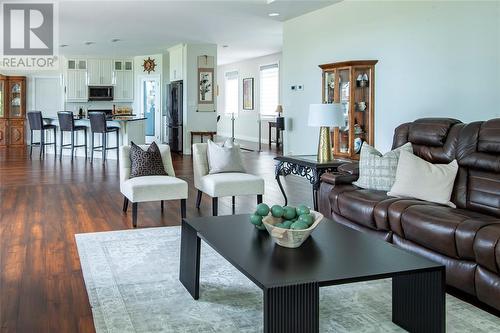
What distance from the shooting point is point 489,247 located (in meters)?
2.79

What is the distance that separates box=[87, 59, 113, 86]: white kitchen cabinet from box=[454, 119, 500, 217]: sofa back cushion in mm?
12593

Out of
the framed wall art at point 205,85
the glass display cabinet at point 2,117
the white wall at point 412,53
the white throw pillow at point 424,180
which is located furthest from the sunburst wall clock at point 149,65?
the white throw pillow at point 424,180

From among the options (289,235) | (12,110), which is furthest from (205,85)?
(289,235)

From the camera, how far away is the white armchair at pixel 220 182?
5242 millimetres

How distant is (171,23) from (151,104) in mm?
5623

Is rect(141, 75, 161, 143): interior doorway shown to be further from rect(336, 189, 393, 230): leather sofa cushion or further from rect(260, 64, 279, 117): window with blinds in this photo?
rect(336, 189, 393, 230): leather sofa cushion

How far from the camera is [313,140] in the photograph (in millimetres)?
8297

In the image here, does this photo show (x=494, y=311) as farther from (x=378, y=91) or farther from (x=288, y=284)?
(x=378, y=91)

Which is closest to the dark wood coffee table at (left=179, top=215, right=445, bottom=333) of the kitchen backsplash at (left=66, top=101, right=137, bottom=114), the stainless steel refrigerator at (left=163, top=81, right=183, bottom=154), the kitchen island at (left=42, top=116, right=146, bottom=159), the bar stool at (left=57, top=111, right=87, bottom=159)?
the kitchen island at (left=42, top=116, right=146, bottom=159)

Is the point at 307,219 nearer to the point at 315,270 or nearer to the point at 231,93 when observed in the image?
the point at 315,270

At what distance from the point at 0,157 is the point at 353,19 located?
326 inches

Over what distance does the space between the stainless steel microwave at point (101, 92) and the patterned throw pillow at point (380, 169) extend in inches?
463

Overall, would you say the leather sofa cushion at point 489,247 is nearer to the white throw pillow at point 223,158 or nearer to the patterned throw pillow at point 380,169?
the patterned throw pillow at point 380,169

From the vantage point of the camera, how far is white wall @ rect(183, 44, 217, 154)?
12.0 meters
